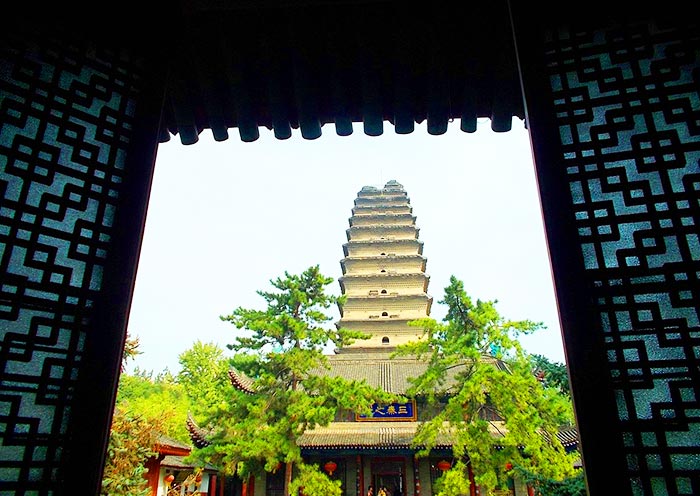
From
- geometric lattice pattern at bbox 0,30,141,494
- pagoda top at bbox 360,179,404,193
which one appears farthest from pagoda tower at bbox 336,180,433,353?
geometric lattice pattern at bbox 0,30,141,494

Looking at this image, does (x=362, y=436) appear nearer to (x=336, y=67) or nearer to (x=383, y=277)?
(x=383, y=277)

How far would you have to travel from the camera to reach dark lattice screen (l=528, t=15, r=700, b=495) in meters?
1.18

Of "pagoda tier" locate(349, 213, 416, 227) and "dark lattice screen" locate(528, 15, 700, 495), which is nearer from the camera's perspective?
"dark lattice screen" locate(528, 15, 700, 495)

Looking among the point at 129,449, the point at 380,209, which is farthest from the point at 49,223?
the point at 380,209

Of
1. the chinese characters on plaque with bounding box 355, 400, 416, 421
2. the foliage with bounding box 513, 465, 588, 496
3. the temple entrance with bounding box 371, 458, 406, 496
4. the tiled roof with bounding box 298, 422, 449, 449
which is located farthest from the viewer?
the chinese characters on plaque with bounding box 355, 400, 416, 421

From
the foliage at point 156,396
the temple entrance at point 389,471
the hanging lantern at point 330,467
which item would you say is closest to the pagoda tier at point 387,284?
the temple entrance at point 389,471

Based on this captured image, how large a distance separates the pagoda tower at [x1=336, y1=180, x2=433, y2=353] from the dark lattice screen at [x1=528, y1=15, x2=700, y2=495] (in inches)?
694

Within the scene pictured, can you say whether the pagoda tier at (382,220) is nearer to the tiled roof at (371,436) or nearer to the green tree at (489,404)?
the tiled roof at (371,436)

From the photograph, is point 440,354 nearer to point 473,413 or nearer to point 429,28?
point 473,413

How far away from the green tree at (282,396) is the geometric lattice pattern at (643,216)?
1017 cm

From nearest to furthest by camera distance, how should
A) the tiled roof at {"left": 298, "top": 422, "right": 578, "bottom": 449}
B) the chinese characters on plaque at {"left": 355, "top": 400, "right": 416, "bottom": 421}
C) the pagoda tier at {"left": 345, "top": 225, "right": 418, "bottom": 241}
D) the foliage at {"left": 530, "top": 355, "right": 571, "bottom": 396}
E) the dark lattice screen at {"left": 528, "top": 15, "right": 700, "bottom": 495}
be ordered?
the dark lattice screen at {"left": 528, "top": 15, "right": 700, "bottom": 495}, the tiled roof at {"left": 298, "top": 422, "right": 578, "bottom": 449}, the chinese characters on plaque at {"left": 355, "top": 400, "right": 416, "bottom": 421}, the foliage at {"left": 530, "top": 355, "right": 571, "bottom": 396}, the pagoda tier at {"left": 345, "top": 225, "right": 418, "bottom": 241}

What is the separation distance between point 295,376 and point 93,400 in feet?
35.9

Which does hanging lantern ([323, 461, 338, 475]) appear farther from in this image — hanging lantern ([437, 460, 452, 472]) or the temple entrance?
hanging lantern ([437, 460, 452, 472])

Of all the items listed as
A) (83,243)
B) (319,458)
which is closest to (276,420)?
(319,458)
